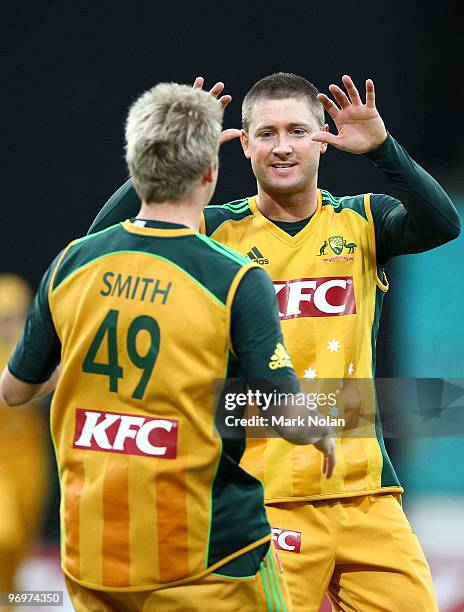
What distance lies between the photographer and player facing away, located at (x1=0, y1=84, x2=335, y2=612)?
7.11 ft

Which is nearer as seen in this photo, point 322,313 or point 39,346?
point 39,346

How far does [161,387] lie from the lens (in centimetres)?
215

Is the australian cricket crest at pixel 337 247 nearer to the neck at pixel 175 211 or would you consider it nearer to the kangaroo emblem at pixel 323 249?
the kangaroo emblem at pixel 323 249

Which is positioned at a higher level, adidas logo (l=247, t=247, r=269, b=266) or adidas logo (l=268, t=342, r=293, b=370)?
adidas logo (l=247, t=247, r=269, b=266)

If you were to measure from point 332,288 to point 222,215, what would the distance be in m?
0.44

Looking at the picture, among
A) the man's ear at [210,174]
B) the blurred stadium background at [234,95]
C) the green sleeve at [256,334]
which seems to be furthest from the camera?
the blurred stadium background at [234,95]

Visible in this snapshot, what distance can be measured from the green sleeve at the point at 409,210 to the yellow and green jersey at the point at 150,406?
895 millimetres

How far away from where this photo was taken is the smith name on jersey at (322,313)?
3.06 metres

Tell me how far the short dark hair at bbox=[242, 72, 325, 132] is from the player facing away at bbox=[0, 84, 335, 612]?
97cm

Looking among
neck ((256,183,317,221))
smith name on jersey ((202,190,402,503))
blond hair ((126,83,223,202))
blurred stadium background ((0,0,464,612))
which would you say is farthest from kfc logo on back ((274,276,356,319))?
blurred stadium background ((0,0,464,612))

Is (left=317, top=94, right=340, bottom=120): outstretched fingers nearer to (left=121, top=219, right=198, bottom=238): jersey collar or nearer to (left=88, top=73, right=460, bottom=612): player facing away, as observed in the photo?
(left=88, top=73, right=460, bottom=612): player facing away

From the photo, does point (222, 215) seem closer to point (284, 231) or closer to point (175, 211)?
point (284, 231)

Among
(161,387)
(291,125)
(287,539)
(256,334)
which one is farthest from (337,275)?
(161,387)

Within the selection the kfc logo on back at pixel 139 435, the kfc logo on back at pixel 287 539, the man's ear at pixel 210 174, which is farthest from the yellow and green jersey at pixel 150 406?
the kfc logo on back at pixel 287 539
